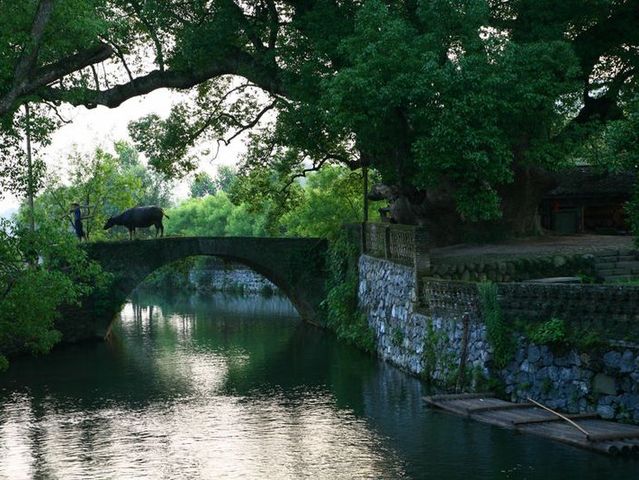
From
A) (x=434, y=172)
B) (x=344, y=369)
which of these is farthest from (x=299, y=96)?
(x=344, y=369)

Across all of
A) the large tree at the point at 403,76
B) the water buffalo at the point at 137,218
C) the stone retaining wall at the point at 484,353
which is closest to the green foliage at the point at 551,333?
the stone retaining wall at the point at 484,353

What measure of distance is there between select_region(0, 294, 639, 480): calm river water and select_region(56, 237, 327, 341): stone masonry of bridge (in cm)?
155

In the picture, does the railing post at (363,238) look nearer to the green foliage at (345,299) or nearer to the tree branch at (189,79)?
the green foliage at (345,299)

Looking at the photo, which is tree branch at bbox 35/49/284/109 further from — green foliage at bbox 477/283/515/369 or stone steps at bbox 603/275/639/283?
green foliage at bbox 477/283/515/369

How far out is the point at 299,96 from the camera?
1359 inches

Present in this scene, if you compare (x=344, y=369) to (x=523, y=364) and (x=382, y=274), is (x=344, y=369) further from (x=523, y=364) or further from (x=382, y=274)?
(x=523, y=364)

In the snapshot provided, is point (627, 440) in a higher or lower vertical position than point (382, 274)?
lower

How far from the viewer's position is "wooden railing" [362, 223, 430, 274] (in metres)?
30.5

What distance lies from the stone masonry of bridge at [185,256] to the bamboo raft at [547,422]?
19.8 meters

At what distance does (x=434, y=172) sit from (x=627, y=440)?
12.2 meters

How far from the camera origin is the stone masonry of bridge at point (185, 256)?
40.8m

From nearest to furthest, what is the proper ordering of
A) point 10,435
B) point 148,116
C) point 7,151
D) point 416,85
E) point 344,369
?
1. point 7,151
2. point 10,435
3. point 416,85
4. point 344,369
5. point 148,116

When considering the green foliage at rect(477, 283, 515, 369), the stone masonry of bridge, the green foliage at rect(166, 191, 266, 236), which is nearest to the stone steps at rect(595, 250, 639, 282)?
the green foliage at rect(477, 283, 515, 369)

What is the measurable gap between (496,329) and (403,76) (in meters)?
8.29
